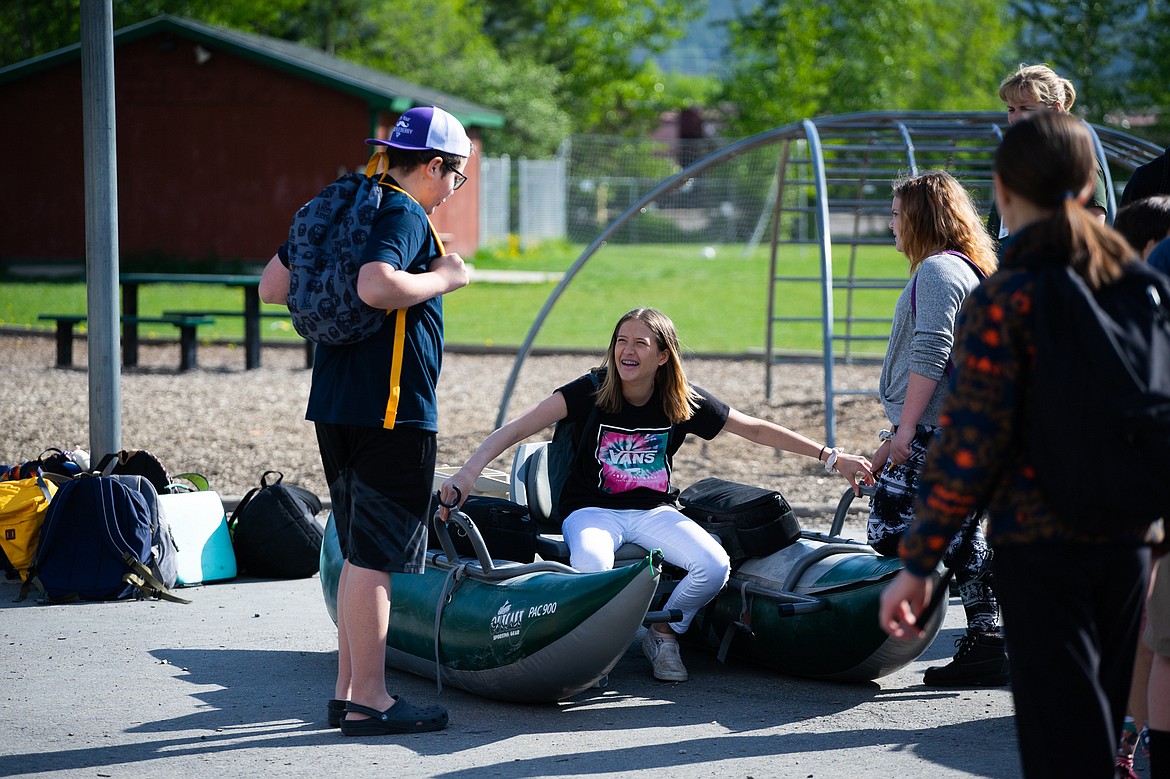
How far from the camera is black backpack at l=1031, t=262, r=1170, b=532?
96.0 inches

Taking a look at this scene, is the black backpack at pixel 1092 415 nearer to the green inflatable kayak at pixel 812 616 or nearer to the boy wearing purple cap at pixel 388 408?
the green inflatable kayak at pixel 812 616

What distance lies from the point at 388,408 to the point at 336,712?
1.05m

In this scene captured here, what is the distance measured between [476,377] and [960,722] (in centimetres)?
905

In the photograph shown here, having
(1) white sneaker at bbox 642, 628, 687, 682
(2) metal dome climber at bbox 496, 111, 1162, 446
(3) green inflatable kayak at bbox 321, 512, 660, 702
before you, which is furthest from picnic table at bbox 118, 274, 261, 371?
(1) white sneaker at bbox 642, 628, 687, 682

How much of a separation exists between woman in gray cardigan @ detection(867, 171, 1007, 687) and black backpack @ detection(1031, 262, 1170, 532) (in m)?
1.98

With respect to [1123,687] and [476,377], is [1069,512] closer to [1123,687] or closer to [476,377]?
[1123,687]

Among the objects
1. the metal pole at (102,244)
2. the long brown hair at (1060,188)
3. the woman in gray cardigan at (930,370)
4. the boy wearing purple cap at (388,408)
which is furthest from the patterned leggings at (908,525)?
the metal pole at (102,244)

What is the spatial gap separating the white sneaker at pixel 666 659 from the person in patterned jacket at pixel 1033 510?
2276 millimetres

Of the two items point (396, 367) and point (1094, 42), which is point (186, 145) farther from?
point (1094, 42)

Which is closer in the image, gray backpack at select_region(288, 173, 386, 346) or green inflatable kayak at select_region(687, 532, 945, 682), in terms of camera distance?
gray backpack at select_region(288, 173, 386, 346)

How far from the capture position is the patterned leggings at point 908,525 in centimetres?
454

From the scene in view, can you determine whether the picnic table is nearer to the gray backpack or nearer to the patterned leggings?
the gray backpack

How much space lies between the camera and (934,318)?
4477mm

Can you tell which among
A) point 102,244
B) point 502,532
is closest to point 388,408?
point 502,532
